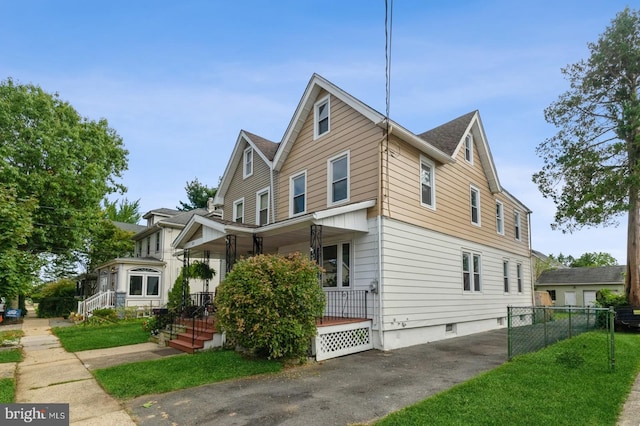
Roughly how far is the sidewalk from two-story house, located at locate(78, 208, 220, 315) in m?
11.1

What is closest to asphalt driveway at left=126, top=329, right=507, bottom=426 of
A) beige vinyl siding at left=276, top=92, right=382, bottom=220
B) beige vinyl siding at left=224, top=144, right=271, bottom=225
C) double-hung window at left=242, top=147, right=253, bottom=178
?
beige vinyl siding at left=276, top=92, right=382, bottom=220

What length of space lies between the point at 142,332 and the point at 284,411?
10.4 metres

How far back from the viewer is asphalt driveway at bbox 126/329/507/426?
5008 millimetres

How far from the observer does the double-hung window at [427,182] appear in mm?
12008

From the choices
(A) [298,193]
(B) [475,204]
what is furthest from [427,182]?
(A) [298,193]

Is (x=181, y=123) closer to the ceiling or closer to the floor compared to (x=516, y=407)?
closer to the ceiling

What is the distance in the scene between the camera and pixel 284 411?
5215 millimetres

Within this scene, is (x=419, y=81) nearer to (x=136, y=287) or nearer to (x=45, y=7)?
(x=45, y=7)

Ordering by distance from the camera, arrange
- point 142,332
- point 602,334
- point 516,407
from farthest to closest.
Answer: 1. point 142,332
2. point 602,334
3. point 516,407

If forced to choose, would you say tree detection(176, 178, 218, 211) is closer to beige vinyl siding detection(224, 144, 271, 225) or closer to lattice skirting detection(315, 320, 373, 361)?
beige vinyl siding detection(224, 144, 271, 225)

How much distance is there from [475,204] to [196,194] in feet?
107

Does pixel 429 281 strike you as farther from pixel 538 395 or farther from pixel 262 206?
pixel 262 206

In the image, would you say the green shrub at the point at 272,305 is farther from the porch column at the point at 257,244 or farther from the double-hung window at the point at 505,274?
the double-hung window at the point at 505,274

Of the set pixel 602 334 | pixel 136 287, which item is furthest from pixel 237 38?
pixel 136 287
